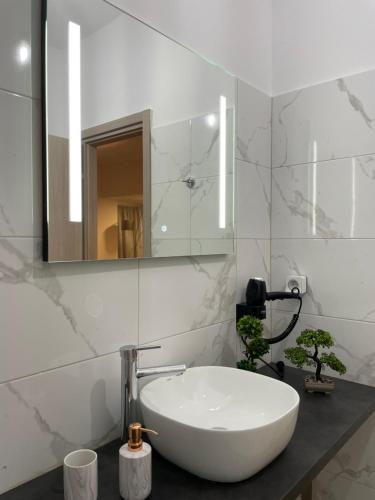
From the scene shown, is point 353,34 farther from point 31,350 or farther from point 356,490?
point 356,490

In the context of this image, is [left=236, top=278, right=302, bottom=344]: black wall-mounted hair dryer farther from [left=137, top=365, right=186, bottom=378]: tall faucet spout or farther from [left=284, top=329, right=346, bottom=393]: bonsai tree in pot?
[left=137, top=365, right=186, bottom=378]: tall faucet spout

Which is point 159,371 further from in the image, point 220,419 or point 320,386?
point 320,386

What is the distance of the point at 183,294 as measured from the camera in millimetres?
1246

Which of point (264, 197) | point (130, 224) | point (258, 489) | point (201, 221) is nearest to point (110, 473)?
point (258, 489)

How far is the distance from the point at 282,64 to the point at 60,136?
3.62 feet

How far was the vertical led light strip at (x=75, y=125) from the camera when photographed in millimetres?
911

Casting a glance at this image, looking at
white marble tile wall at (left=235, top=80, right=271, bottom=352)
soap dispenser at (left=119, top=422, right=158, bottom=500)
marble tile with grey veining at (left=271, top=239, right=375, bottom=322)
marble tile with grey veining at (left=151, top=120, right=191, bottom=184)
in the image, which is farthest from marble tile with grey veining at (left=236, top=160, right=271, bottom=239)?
soap dispenser at (left=119, top=422, right=158, bottom=500)

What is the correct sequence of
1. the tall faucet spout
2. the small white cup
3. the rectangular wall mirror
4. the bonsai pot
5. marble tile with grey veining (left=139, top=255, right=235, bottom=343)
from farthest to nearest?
the bonsai pot → marble tile with grey veining (left=139, top=255, right=235, bottom=343) → the tall faucet spout → the rectangular wall mirror → the small white cup

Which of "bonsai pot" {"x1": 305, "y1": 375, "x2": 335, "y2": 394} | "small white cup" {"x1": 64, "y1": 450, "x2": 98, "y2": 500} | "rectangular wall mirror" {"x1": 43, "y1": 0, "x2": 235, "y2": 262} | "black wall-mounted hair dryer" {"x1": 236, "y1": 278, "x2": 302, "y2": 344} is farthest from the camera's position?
"black wall-mounted hair dryer" {"x1": 236, "y1": 278, "x2": 302, "y2": 344}

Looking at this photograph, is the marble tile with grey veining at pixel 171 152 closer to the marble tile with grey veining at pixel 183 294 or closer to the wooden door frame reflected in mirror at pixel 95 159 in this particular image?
the wooden door frame reflected in mirror at pixel 95 159

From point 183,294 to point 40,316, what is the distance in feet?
1.61

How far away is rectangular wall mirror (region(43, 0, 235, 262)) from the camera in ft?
2.91

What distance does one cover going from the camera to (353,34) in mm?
1402

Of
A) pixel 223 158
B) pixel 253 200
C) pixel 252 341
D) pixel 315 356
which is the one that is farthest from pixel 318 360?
pixel 223 158
